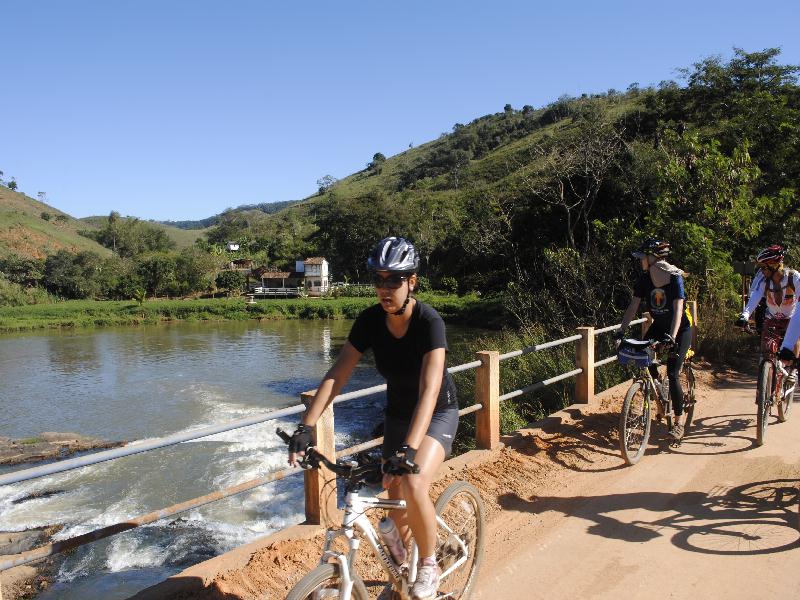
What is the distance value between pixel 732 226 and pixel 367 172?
163728mm

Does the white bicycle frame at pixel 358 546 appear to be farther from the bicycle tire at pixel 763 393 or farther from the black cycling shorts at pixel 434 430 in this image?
the bicycle tire at pixel 763 393

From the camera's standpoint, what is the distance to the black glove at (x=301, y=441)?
255cm

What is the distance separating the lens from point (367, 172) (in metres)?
172

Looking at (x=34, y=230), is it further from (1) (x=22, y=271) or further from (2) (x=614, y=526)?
(2) (x=614, y=526)

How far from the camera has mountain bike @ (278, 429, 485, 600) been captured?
97.3 inches

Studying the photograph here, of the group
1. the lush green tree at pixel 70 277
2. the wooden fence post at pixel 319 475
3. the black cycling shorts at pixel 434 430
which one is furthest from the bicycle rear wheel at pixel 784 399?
the lush green tree at pixel 70 277

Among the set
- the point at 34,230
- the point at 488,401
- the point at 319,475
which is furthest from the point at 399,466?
the point at 34,230

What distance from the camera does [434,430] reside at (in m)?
2.90

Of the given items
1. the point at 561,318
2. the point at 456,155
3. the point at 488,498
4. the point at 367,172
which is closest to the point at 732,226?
the point at 561,318

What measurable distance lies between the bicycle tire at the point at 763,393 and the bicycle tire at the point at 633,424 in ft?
3.55

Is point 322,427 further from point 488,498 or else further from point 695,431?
point 695,431

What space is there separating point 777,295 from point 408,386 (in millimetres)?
4829

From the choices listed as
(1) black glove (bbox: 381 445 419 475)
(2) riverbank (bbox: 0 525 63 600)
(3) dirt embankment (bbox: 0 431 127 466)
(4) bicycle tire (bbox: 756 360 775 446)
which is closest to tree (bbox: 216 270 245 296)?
(3) dirt embankment (bbox: 0 431 127 466)

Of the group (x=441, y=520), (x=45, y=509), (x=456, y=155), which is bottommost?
(x=45, y=509)
